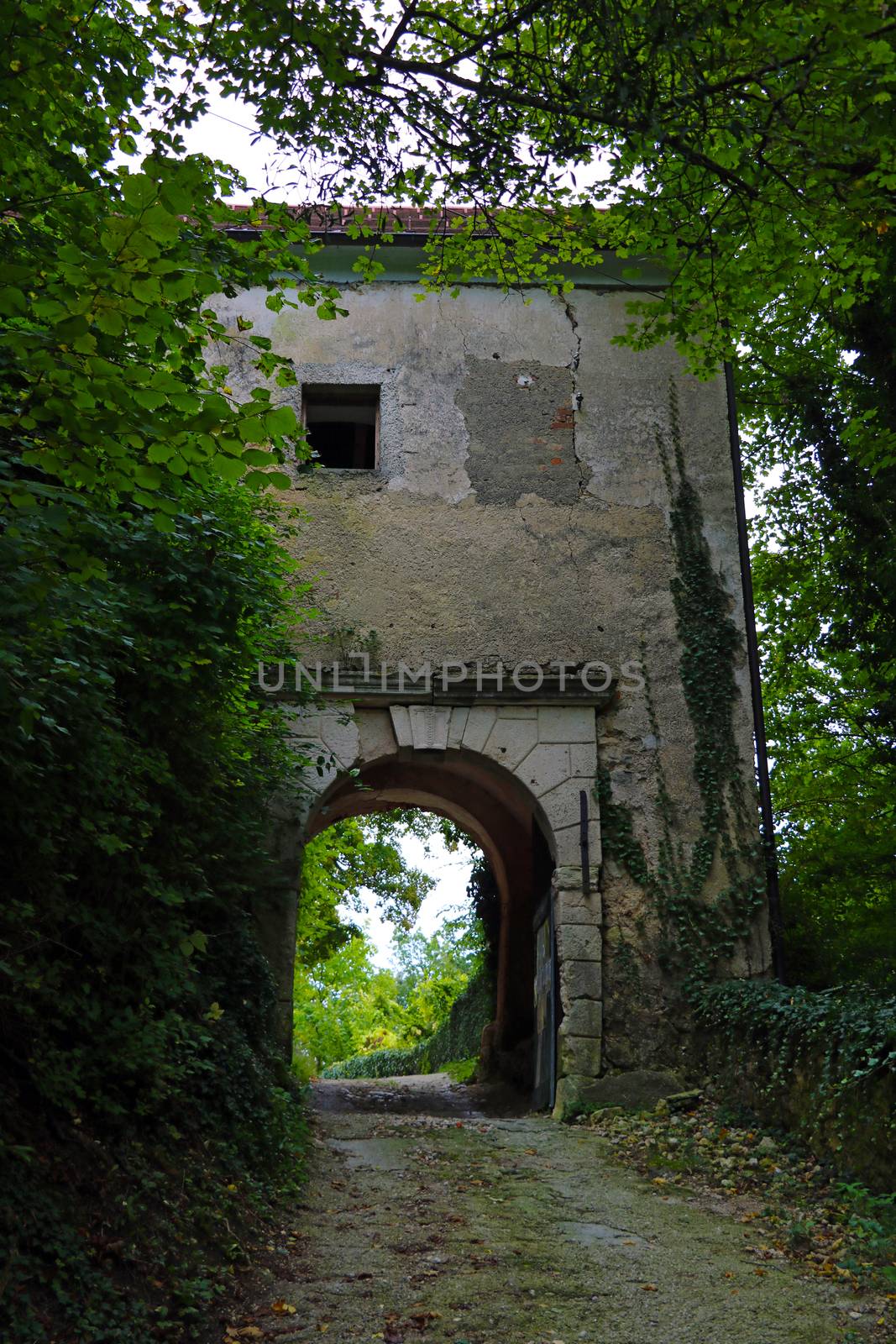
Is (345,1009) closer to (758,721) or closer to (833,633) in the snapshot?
(833,633)

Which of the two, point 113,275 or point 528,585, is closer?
point 113,275

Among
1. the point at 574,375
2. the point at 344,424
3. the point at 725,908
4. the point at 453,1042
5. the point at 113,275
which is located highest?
the point at 574,375

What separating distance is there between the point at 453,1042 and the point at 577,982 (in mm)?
7712

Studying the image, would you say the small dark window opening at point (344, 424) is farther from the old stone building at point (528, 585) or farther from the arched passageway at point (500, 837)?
the arched passageway at point (500, 837)

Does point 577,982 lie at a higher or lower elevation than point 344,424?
lower

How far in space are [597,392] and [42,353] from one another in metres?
7.02

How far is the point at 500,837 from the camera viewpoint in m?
11.0

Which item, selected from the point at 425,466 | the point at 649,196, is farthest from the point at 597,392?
the point at 649,196

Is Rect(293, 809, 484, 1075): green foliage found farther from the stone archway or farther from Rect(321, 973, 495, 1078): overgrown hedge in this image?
the stone archway

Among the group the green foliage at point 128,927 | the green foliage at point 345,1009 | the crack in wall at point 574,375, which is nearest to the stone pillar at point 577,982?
the green foliage at point 128,927

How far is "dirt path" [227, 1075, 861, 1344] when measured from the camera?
3660 millimetres

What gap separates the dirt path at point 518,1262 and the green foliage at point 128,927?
14.4 inches

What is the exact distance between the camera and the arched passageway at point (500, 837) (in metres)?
10.1

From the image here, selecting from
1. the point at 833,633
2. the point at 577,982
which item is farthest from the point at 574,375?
the point at 577,982
